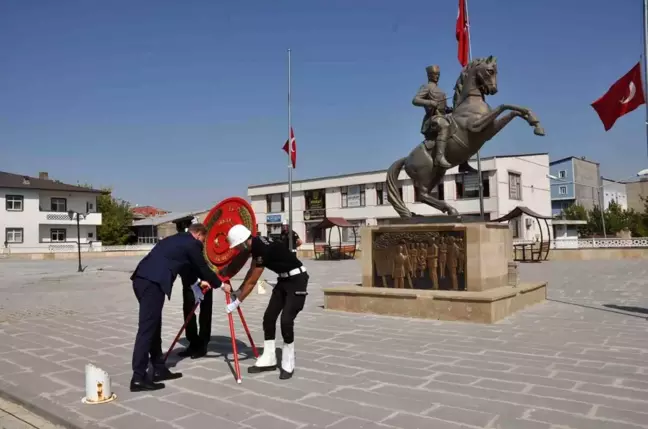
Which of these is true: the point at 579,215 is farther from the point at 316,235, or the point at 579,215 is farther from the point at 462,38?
the point at 462,38

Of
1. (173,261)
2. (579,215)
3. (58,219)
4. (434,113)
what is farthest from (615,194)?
(173,261)

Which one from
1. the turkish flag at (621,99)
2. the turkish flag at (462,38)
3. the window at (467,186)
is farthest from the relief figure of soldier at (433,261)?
the window at (467,186)

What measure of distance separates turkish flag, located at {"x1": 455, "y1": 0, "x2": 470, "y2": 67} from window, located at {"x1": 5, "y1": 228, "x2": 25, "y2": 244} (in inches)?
1922

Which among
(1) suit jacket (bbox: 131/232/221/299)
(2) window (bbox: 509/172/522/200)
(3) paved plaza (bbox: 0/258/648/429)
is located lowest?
(3) paved plaza (bbox: 0/258/648/429)

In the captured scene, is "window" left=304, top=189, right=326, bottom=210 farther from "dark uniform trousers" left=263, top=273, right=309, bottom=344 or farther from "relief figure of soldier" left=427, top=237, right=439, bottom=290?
"dark uniform trousers" left=263, top=273, right=309, bottom=344

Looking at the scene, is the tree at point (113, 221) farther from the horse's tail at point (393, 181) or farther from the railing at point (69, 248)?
the horse's tail at point (393, 181)

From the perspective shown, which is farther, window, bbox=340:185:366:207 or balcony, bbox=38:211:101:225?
balcony, bbox=38:211:101:225

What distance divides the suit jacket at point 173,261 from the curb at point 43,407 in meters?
1.33

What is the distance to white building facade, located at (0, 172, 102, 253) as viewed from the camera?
51281mm

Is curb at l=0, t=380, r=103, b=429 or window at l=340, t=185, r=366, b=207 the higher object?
window at l=340, t=185, r=366, b=207

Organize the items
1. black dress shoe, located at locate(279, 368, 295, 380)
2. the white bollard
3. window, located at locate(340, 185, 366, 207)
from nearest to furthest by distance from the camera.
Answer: the white bollard → black dress shoe, located at locate(279, 368, 295, 380) → window, located at locate(340, 185, 366, 207)

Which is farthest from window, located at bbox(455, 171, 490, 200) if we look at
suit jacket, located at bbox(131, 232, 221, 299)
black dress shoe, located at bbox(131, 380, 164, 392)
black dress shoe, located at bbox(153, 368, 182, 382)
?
black dress shoe, located at bbox(131, 380, 164, 392)

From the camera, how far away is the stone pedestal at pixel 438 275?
8781mm

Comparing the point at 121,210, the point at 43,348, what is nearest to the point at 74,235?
the point at 121,210
